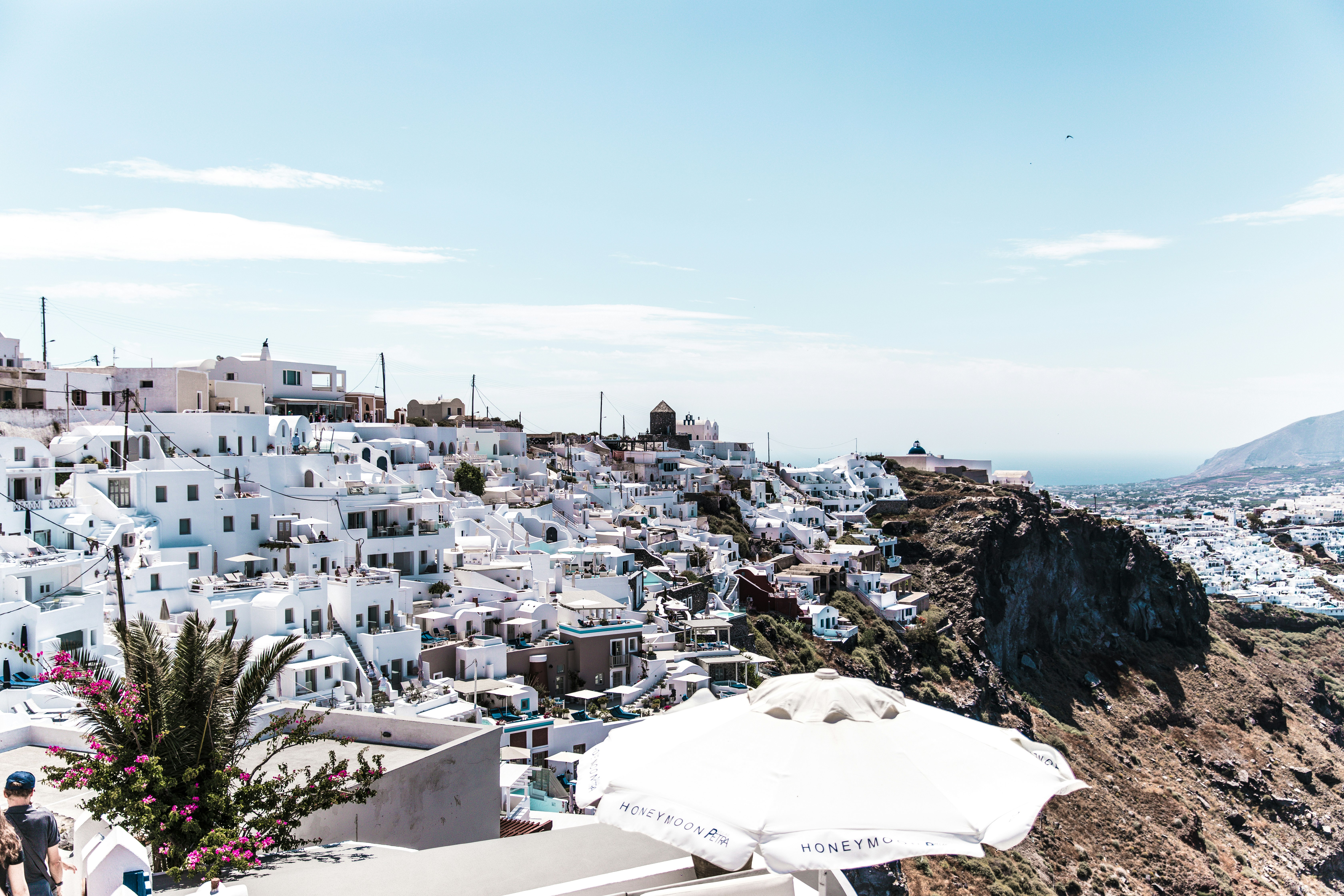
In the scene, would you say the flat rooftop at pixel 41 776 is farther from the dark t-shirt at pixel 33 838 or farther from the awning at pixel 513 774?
the awning at pixel 513 774

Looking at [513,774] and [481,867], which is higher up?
[481,867]

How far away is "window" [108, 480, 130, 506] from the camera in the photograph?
24672 mm

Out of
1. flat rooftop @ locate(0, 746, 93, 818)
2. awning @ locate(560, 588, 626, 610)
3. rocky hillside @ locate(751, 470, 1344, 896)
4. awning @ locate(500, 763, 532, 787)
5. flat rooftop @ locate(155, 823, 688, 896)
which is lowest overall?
rocky hillside @ locate(751, 470, 1344, 896)

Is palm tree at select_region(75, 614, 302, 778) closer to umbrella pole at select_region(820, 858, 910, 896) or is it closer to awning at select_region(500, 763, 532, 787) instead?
awning at select_region(500, 763, 532, 787)

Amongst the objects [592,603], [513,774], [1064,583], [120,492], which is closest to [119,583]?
[513,774]

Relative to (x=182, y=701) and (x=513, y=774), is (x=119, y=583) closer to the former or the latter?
(x=513, y=774)

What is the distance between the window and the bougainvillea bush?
18.7m

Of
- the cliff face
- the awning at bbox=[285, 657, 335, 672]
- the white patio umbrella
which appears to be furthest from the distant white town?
the cliff face

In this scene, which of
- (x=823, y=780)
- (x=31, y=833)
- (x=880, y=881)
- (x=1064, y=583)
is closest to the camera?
(x=31, y=833)

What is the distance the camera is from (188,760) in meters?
7.18

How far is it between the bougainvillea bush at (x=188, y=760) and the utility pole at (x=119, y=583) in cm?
459

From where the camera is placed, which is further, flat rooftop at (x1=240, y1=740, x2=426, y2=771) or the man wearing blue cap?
flat rooftop at (x1=240, y1=740, x2=426, y2=771)

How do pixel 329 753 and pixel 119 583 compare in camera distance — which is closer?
pixel 329 753

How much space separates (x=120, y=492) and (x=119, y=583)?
10.1 meters
